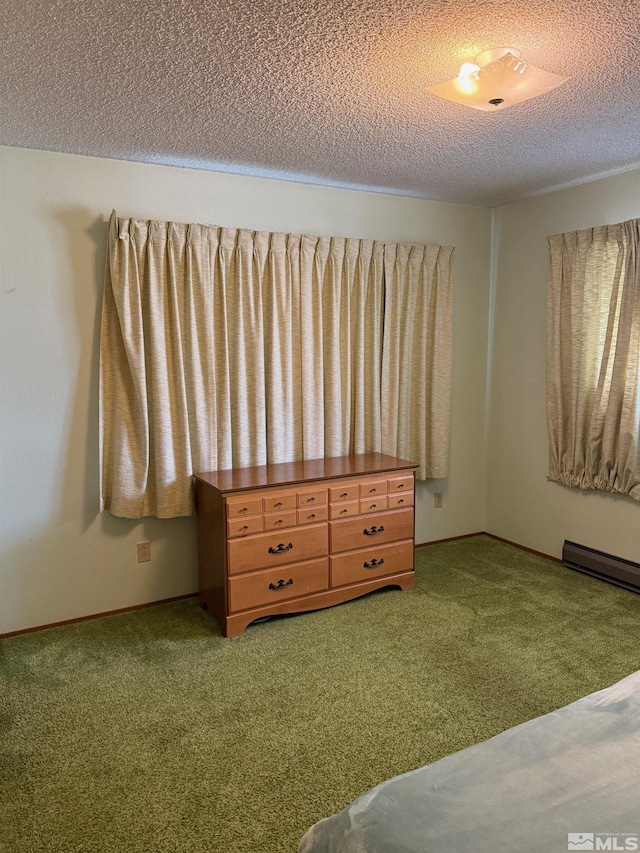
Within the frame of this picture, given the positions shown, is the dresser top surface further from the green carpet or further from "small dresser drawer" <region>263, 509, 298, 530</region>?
A: the green carpet

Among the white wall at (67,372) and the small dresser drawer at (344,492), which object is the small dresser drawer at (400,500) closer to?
the small dresser drawer at (344,492)

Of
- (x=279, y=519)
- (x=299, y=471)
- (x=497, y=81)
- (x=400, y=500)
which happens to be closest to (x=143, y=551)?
(x=279, y=519)

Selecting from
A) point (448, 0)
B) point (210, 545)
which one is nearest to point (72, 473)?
point (210, 545)

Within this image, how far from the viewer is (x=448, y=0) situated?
178 cm

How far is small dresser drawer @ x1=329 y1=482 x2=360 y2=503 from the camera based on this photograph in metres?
3.46

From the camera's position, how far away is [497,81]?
208cm

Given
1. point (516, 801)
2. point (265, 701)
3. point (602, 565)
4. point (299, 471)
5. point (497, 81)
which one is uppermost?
point (497, 81)

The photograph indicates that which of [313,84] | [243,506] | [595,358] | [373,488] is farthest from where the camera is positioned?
[595,358]

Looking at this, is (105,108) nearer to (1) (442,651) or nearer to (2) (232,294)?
(2) (232,294)

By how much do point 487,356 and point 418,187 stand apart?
1.41 metres

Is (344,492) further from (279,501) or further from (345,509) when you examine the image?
(279,501)

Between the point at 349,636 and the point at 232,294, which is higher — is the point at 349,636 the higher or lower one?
the lower one

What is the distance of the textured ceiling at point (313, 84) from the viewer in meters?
1.86

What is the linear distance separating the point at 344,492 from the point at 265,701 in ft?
4.12
